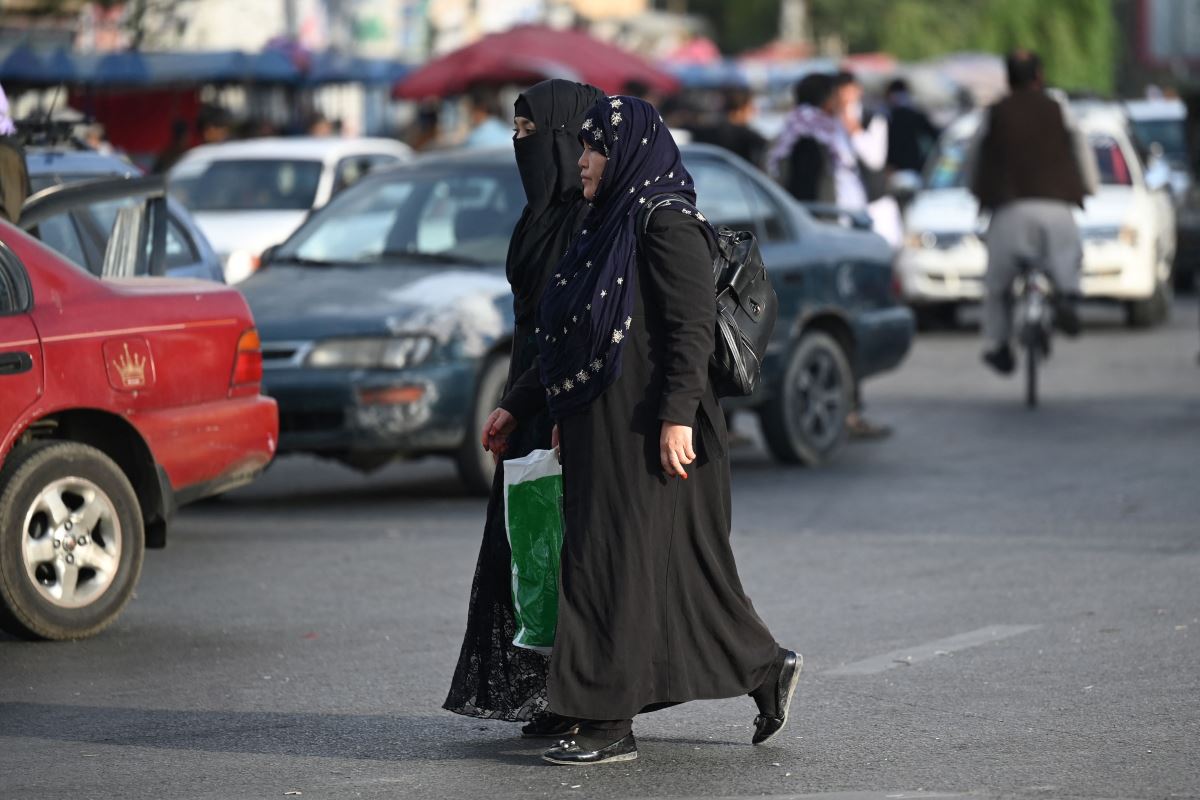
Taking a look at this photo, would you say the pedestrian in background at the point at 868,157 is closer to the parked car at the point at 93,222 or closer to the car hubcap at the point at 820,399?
the car hubcap at the point at 820,399

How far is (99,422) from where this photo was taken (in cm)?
826

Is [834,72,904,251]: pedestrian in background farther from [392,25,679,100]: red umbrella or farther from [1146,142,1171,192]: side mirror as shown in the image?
[392,25,679,100]: red umbrella

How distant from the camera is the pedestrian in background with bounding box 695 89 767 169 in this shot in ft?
57.9

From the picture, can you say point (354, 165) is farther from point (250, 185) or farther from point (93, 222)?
point (93, 222)

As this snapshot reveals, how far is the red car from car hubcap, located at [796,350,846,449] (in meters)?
4.29

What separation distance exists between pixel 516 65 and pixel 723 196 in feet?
45.2

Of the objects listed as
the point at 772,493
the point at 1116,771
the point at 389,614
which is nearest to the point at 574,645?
the point at 1116,771

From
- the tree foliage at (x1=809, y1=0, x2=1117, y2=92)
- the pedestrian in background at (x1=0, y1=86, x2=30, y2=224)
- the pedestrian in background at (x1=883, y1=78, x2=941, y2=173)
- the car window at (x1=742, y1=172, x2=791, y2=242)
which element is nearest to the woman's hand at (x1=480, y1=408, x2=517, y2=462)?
the pedestrian in background at (x1=0, y1=86, x2=30, y2=224)

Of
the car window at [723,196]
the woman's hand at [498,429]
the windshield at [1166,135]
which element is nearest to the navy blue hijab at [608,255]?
the woman's hand at [498,429]

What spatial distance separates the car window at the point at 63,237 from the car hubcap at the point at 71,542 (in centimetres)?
191

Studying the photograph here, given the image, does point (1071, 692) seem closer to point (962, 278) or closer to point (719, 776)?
point (719, 776)

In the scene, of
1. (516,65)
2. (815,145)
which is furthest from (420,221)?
(516,65)

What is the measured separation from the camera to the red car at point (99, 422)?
7656 millimetres

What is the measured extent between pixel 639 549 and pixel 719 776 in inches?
23.3
